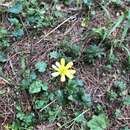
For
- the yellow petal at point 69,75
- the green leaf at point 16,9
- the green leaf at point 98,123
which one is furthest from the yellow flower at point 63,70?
the green leaf at point 16,9

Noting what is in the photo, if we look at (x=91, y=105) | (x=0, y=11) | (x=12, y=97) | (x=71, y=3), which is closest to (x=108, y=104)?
(x=91, y=105)

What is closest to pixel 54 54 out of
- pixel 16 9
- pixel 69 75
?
pixel 69 75

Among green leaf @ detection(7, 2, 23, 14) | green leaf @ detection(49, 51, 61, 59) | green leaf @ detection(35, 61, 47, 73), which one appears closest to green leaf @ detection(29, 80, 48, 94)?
green leaf @ detection(35, 61, 47, 73)

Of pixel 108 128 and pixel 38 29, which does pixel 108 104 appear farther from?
pixel 38 29

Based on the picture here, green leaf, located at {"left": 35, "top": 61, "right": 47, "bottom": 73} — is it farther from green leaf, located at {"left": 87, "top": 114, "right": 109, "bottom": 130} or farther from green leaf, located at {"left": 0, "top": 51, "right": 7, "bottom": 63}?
green leaf, located at {"left": 87, "top": 114, "right": 109, "bottom": 130}

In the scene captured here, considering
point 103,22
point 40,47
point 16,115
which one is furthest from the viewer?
point 103,22

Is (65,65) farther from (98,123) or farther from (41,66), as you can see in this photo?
(98,123)
